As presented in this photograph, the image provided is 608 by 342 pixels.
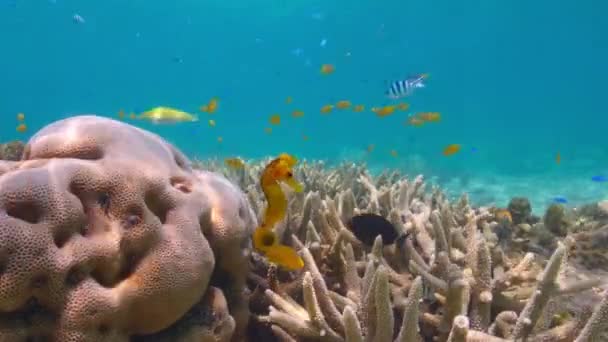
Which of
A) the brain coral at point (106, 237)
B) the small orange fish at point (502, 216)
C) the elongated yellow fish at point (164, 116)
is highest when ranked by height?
the elongated yellow fish at point (164, 116)

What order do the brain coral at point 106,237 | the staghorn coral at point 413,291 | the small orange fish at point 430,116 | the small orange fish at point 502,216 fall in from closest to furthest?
the brain coral at point 106,237
the staghorn coral at point 413,291
the small orange fish at point 502,216
the small orange fish at point 430,116

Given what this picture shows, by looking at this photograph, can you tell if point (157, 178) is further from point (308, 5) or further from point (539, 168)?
point (308, 5)

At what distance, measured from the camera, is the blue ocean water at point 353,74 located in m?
31.5

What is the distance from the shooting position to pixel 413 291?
2230 millimetres

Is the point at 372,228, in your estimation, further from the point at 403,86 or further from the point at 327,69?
the point at 327,69

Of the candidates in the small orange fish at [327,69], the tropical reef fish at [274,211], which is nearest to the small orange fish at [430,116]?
the small orange fish at [327,69]

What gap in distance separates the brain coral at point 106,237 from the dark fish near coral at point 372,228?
1189 millimetres

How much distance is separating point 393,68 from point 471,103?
7027 centimetres

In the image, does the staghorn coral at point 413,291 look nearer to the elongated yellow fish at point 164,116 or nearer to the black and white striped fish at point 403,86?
the black and white striped fish at point 403,86

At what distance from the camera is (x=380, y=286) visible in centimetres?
230

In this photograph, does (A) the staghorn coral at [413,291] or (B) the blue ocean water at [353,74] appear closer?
(A) the staghorn coral at [413,291]

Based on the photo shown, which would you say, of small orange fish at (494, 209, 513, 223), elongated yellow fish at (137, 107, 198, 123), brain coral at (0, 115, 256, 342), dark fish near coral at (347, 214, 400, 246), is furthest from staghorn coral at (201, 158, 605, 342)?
elongated yellow fish at (137, 107, 198, 123)

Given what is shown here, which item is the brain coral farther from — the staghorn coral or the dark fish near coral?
the dark fish near coral

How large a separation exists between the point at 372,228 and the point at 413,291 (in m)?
1.46
